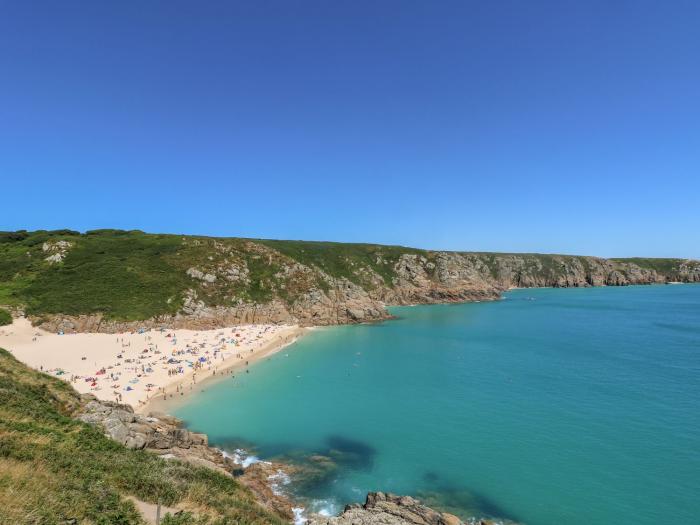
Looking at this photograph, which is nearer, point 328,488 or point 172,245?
point 328,488

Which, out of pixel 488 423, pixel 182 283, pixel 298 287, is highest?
pixel 182 283

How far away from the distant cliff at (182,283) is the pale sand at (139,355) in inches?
220

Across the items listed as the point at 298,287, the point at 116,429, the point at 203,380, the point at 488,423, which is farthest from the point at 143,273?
the point at 488,423

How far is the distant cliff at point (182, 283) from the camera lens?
233ft

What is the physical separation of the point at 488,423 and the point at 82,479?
102ft

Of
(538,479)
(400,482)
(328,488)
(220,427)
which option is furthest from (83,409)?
(538,479)

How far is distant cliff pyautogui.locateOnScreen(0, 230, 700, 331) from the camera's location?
233 feet

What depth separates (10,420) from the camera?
53.4 ft

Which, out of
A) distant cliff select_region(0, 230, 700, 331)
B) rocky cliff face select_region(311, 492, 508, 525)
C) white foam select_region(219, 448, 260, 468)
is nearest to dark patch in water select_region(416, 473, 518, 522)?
rocky cliff face select_region(311, 492, 508, 525)

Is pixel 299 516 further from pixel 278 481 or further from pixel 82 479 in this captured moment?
pixel 82 479

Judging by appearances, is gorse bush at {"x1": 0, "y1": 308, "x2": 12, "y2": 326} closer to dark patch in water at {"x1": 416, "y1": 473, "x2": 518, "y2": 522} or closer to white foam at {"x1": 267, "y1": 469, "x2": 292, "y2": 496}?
white foam at {"x1": 267, "y1": 469, "x2": 292, "y2": 496}

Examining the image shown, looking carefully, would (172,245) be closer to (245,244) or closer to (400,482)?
(245,244)

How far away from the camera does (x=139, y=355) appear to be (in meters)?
55.0

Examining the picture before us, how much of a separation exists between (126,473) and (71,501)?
387 centimetres
